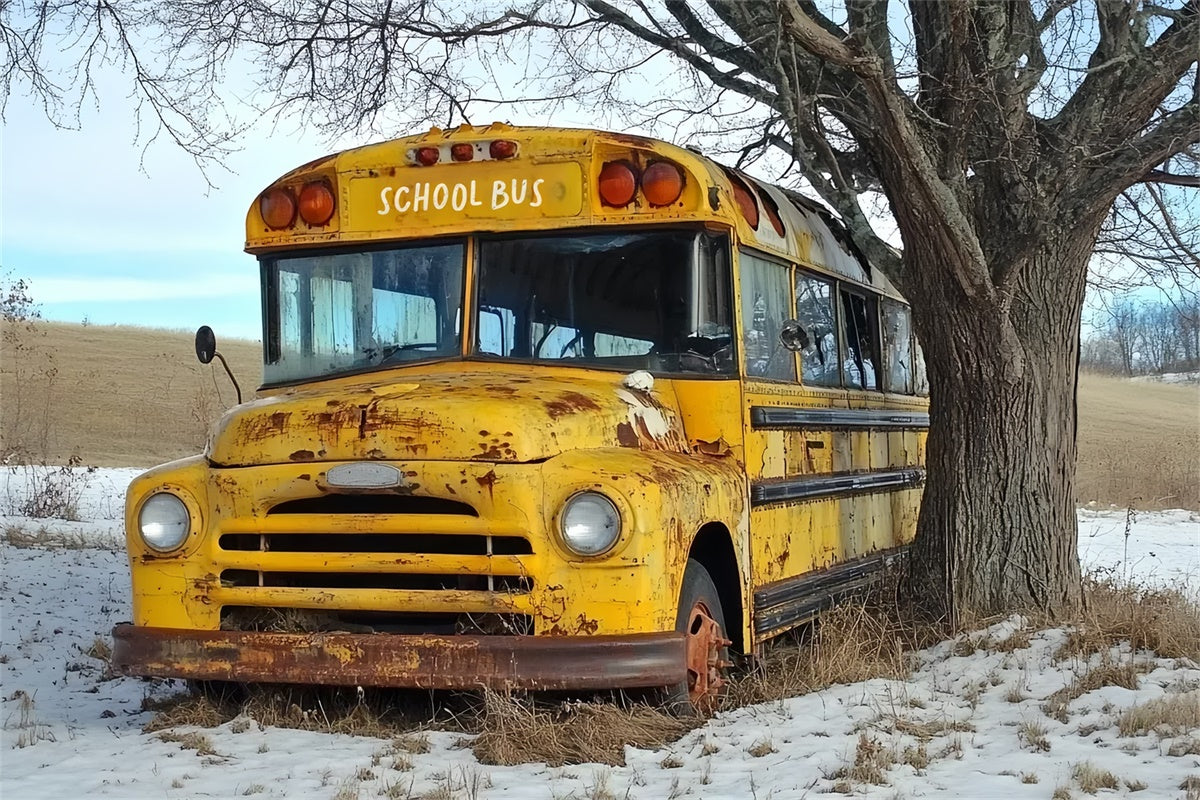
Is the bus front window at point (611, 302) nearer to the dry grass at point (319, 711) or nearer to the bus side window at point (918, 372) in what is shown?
the dry grass at point (319, 711)

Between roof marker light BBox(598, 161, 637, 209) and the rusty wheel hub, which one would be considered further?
roof marker light BBox(598, 161, 637, 209)

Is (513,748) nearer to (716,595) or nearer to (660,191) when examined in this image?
(716,595)

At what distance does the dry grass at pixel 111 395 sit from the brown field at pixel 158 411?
1.5 inches

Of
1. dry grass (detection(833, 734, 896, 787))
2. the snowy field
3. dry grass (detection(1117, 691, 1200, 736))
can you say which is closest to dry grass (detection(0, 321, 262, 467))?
the snowy field

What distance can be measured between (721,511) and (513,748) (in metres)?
1.14

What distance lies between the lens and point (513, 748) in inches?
156

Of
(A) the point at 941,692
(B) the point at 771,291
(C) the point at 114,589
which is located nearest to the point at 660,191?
(B) the point at 771,291

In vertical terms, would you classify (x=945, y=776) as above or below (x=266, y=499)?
below

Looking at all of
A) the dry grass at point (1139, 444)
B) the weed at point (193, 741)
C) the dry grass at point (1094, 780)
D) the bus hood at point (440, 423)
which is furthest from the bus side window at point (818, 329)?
the weed at point (193, 741)

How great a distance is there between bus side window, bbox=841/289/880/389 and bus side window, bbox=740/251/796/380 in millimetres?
901

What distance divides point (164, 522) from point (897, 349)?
4488 mm

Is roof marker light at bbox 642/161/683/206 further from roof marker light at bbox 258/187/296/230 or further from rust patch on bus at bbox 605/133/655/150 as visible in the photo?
roof marker light at bbox 258/187/296/230

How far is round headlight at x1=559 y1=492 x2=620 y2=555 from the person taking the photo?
13.0 ft

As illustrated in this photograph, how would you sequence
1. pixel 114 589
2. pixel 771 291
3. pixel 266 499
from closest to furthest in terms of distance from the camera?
pixel 266 499
pixel 771 291
pixel 114 589
